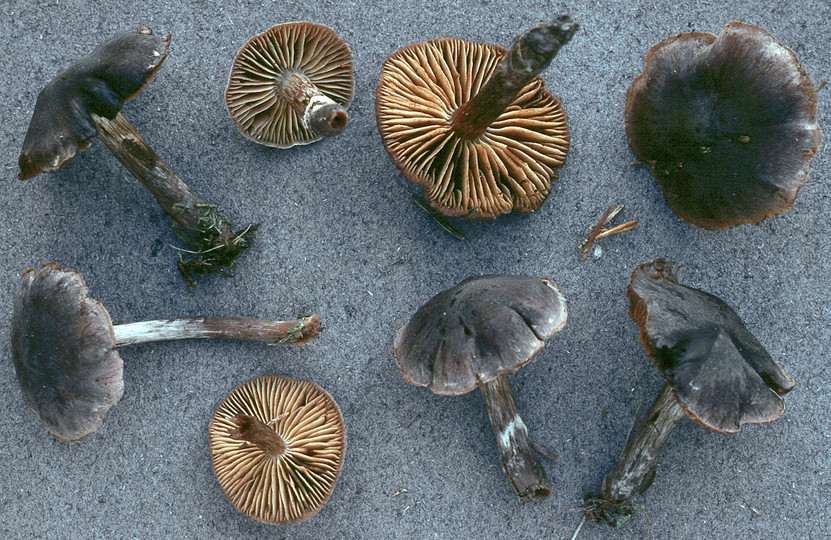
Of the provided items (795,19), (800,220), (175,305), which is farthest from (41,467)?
(795,19)

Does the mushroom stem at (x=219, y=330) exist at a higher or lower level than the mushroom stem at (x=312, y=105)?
lower

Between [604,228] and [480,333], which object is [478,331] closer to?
[480,333]

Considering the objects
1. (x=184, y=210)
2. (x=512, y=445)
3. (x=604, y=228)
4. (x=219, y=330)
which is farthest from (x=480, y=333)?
(x=184, y=210)

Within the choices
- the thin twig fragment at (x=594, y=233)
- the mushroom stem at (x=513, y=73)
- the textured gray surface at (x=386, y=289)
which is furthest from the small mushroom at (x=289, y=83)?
the thin twig fragment at (x=594, y=233)

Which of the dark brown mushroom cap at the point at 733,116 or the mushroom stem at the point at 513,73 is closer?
the mushroom stem at the point at 513,73

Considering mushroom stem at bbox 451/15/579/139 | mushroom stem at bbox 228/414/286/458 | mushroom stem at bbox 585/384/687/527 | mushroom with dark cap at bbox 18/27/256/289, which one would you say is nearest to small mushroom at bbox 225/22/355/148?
mushroom with dark cap at bbox 18/27/256/289

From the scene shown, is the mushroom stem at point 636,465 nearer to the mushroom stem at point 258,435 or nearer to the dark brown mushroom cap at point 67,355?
the mushroom stem at point 258,435

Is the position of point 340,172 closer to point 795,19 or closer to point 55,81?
point 55,81

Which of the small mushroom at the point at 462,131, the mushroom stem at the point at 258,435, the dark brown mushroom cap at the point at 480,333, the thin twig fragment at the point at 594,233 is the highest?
the small mushroom at the point at 462,131
